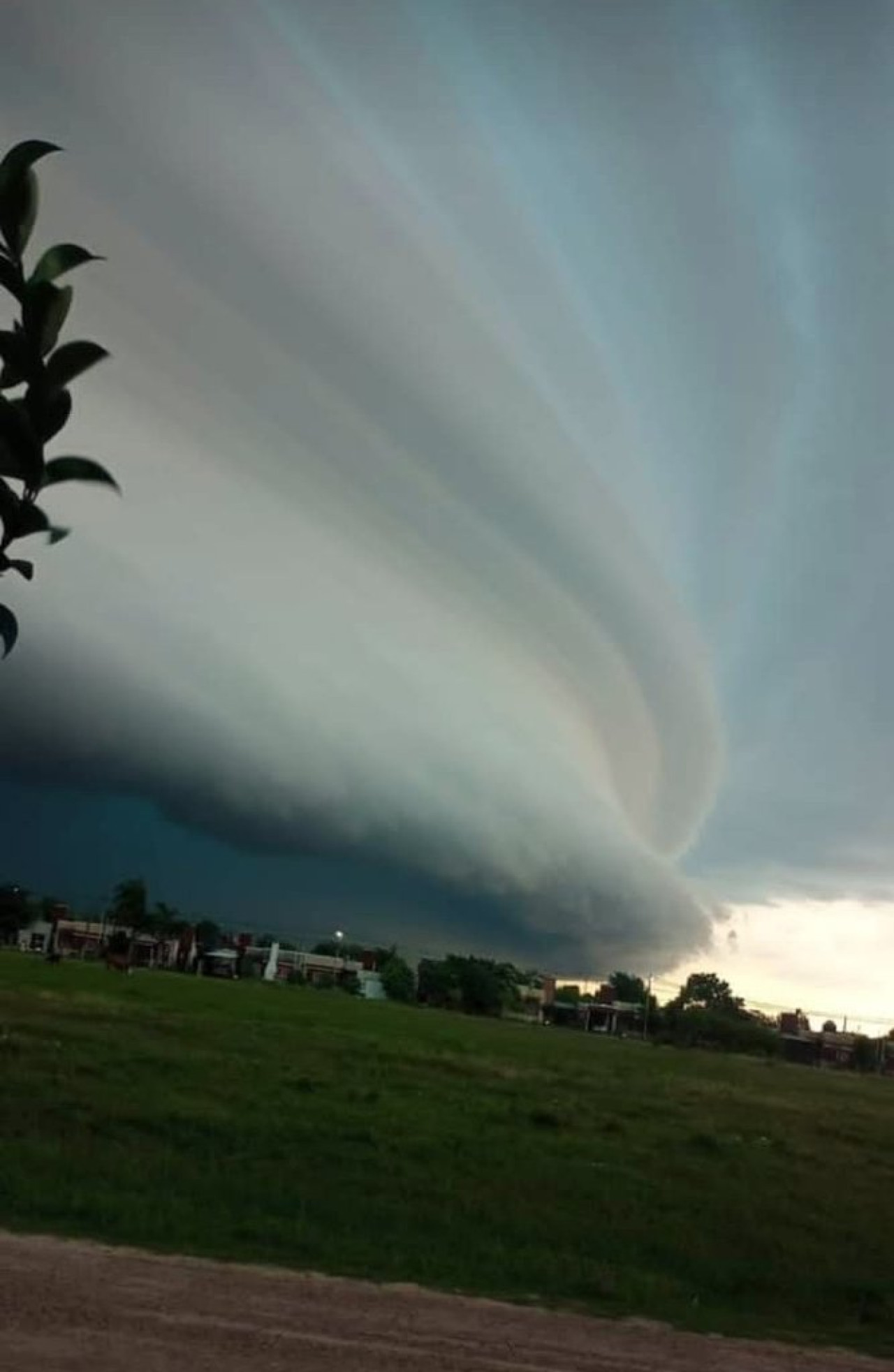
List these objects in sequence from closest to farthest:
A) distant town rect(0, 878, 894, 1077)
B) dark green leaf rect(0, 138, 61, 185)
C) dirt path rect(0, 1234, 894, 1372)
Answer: dark green leaf rect(0, 138, 61, 185) < dirt path rect(0, 1234, 894, 1372) < distant town rect(0, 878, 894, 1077)

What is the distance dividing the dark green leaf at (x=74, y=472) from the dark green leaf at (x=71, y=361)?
0.18 meters

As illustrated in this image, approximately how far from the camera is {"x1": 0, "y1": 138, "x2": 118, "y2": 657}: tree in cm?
333

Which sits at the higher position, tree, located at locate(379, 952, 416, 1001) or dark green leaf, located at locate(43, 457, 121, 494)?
dark green leaf, located at locate(43, 457, 121, 494)

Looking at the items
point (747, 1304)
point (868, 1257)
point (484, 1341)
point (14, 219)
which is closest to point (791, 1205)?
point (868, 1257)

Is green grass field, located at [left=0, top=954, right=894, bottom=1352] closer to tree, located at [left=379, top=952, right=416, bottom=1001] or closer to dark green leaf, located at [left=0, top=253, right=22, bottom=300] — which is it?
dark green leaf, located at [left=0, top=253, right=22, bottom=300]

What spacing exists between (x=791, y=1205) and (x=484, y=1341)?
1252 centimetres

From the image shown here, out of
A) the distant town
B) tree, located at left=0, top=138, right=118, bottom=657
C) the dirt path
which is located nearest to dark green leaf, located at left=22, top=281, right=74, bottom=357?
tree, located at left=0, top=138, right=118, bottom=657

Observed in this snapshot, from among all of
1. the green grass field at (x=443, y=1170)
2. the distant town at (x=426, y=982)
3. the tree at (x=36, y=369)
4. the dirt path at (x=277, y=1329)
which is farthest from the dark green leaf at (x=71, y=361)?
the distant town at (x=426, y=982)

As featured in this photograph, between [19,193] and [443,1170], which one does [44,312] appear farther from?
[443,1170]

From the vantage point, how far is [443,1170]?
68.8ft

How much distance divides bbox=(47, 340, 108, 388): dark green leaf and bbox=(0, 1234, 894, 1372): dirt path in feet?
23.9

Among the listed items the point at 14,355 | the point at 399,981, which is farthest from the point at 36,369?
the point at 399,981

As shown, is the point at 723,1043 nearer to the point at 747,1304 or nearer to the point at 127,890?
the point at 127,890

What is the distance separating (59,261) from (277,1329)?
9.33 m
